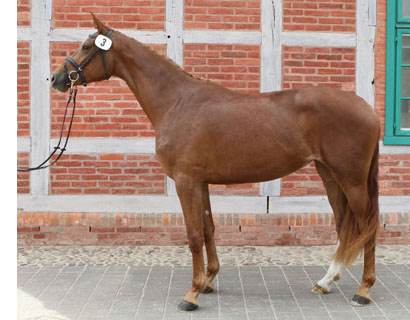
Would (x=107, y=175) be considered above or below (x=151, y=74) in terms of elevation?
below

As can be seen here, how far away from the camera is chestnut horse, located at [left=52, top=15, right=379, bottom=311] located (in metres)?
3.72

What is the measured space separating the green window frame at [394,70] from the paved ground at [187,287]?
61.3 inches

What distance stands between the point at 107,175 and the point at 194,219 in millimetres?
2244

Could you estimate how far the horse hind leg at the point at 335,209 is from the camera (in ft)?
13.1

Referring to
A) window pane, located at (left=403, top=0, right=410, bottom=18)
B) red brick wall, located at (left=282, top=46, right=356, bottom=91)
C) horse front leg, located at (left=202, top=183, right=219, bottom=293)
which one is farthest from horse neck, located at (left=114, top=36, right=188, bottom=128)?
window pane, located at (left=403, top=0, right=410, bottom=18)

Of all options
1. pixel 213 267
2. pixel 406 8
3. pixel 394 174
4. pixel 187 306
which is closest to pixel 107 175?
pixel 213 267

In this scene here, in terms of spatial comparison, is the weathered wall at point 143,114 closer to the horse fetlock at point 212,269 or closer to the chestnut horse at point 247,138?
the horse fetlock at point 212,269

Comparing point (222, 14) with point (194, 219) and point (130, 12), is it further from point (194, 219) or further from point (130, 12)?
point (194, 219)

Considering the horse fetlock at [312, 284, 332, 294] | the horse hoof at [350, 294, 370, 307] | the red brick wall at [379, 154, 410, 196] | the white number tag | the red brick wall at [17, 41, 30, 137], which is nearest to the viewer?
the horse hoof at [350, 294, 370, 307]

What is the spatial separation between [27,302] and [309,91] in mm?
2932

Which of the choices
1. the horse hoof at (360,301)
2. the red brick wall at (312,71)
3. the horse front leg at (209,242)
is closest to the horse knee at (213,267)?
the horse front leg at (209,242)

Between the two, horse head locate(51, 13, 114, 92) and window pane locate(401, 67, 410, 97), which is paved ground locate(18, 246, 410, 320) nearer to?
horse head locate(51, 13, 114, 92)

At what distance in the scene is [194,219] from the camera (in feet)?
12.3

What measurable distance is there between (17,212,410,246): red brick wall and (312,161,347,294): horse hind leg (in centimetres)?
163
